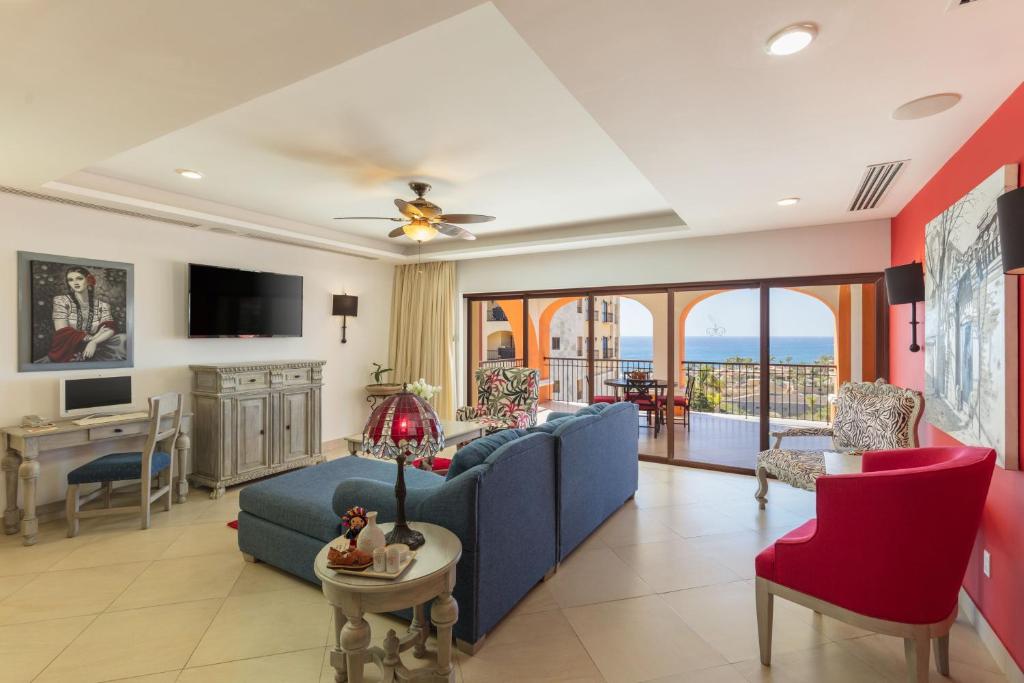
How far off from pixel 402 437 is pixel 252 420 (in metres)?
3.42

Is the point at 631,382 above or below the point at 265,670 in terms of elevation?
above

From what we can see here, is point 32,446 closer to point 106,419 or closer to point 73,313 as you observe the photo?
point 106,419

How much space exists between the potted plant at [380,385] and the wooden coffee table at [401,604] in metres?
4.27

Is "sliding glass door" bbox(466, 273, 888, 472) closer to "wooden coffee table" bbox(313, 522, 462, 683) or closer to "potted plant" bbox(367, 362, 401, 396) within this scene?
"potted plant" bbox(367, 362, 401, 396)

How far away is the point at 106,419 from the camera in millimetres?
3713

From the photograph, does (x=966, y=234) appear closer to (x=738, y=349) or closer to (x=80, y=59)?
(x=738, y=349)

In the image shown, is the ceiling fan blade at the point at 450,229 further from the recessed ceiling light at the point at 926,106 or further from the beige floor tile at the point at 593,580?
the recessed ceiling light at the point at 926,106

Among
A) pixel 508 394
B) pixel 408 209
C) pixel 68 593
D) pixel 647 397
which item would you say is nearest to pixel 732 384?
pixel 647 397

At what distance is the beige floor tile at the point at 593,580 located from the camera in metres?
2.66

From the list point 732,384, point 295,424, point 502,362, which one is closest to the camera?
point 295,424

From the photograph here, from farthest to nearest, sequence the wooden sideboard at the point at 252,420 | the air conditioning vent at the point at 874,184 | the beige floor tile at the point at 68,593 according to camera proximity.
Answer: the wooden sideboard at the point at 252,420
the air conditioning vent at the point at 874,184
the beige floor tile at the point at 68,593

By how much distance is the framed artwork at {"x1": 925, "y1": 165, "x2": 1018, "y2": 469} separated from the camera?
197 cm

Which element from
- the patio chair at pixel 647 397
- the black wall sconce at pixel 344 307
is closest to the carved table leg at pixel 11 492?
the black wall sconce at pixel 344 307

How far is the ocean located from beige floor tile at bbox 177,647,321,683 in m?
4.60
